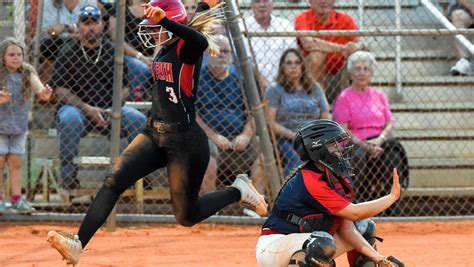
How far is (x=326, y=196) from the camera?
486cm

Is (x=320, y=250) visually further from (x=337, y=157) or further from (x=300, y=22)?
(x=300, y=22)

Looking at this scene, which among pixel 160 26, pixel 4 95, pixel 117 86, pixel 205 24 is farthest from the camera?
pixel 4 95

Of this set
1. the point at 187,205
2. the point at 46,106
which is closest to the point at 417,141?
the point at 46,106

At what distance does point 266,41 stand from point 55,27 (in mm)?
1997

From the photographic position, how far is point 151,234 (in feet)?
27.7

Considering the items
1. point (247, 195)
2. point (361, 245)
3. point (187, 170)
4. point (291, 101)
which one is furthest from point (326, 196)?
point (291, 101)

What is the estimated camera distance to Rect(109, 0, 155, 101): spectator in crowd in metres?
8.90

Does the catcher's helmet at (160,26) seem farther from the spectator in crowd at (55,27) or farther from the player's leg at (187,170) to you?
the spectator in crowd at (55,27)

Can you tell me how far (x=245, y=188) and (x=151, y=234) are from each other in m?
2.30

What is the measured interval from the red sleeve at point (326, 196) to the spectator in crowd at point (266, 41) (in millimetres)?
4124

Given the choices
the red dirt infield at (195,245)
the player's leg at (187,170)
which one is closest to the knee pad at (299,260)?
the player's leg at (187,170)

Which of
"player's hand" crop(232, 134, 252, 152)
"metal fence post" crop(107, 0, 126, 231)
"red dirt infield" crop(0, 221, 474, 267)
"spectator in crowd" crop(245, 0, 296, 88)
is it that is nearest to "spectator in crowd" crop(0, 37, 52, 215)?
"red dirt infield" crop(0, 221, 474, 267)

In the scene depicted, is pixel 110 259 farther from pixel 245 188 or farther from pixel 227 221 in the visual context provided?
pixel 227 221

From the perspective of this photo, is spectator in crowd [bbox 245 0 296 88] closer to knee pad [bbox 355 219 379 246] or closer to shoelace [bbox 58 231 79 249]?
shoelace [bbox 58 231 79 249]
